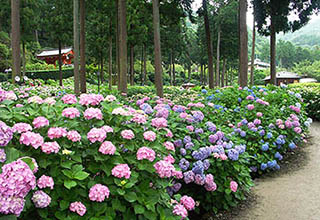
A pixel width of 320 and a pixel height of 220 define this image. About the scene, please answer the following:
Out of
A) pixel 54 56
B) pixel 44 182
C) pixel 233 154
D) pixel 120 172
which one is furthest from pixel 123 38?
pixel 54 56

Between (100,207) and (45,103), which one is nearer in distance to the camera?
(100,207)

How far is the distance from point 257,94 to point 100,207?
5.06 meters

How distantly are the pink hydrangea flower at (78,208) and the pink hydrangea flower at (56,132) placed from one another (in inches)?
15.7

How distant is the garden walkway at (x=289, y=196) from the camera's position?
10.7 ft

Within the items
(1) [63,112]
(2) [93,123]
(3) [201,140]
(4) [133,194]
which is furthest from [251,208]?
(1) [63,112]

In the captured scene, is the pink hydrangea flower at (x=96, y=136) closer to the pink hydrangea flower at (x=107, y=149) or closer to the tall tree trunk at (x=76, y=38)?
the pink hydrangea flower at (x=107, y=149)

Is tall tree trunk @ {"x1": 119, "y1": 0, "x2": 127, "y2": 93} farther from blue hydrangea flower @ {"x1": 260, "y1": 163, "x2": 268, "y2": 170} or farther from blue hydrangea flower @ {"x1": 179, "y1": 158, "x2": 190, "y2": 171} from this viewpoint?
blue hydrangea flower @ {"x1": 179, "y1": 158, "x2": 190, "y2": 171}

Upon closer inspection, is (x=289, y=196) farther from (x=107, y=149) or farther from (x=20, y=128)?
(x=20, y=128)

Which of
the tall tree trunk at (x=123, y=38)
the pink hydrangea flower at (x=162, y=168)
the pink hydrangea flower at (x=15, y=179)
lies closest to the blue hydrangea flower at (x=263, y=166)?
the pink hydrangea flower at (x=162, y=168)

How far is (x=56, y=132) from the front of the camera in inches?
70.6

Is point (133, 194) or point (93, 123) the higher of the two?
point (93, 123)

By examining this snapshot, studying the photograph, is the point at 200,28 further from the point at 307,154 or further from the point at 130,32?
the point at 307,154

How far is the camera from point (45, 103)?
7.39 feet

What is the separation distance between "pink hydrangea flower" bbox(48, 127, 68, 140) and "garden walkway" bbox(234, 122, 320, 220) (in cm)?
225
